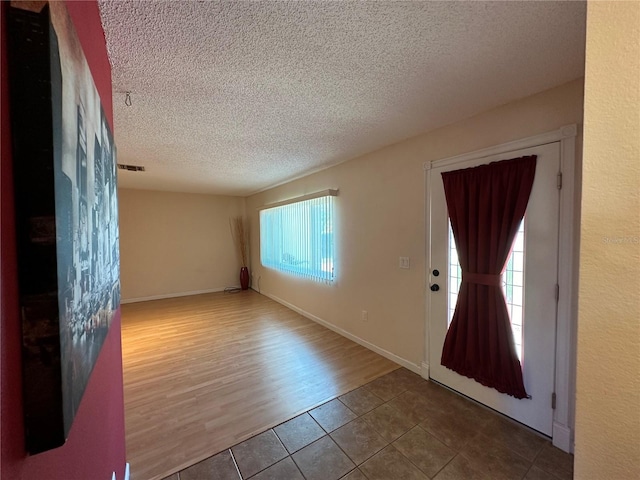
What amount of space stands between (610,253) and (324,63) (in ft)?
4.80

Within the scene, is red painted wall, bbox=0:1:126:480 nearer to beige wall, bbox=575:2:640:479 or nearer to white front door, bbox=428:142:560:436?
beige wall, bbox=575:2:640:479

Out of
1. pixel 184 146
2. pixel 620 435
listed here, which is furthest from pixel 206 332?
pixel 620 435

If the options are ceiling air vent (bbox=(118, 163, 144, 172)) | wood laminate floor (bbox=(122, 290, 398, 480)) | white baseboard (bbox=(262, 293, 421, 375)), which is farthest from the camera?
ceiling air vent (bbox=(118, 163, 144, 172))

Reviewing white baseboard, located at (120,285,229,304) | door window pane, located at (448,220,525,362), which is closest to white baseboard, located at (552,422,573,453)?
door window pane, located at (448,220,525,362)

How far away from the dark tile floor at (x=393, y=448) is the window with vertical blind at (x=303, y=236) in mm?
1893

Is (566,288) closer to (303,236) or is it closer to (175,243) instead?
(303,236)

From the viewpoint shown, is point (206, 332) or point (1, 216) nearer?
point (1, 216)

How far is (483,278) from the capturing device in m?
1.94

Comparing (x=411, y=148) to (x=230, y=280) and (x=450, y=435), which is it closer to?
(x=450, y=435)

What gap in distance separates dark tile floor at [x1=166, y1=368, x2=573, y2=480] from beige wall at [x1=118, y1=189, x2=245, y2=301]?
4.77 m

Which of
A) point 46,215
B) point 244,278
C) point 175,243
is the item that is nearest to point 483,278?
point 46,215

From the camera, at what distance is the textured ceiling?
111cm

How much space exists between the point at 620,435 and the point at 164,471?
2.06 m

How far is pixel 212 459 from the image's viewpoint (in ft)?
5.15
